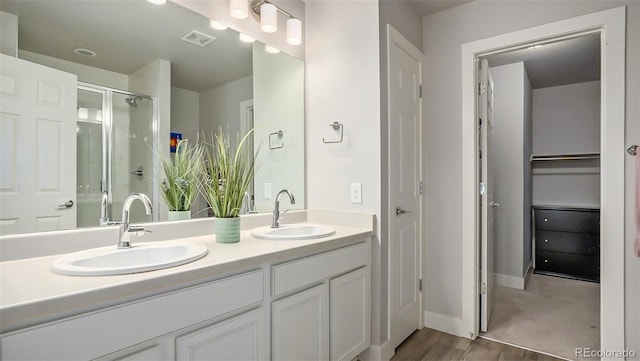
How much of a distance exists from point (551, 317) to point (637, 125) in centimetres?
171

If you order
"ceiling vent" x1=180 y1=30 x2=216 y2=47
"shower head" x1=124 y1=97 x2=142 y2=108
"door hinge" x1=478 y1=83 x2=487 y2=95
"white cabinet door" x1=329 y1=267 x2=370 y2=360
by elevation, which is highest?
"ceiling vent" x1=180 y1=30 x2=216 y2=47

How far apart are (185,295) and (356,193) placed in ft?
4.16

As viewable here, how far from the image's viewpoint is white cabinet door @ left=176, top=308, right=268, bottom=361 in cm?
109

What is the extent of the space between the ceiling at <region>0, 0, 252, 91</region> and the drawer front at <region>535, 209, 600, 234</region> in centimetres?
389

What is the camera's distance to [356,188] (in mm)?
2098

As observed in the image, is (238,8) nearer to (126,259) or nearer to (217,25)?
(217,25)

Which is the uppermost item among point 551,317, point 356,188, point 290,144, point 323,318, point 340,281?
point 290,144

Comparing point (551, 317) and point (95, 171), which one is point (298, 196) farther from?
point (551, 317)

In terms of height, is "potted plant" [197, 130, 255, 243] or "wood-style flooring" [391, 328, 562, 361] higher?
"potted plant" [197, 130, 255, 243]

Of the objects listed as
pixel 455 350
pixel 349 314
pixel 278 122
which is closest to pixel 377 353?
pixel 349 314

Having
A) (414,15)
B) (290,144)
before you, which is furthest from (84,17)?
(414,15)

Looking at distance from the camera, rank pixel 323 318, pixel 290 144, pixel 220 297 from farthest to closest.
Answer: pixel 290 144, pixel 323 318, pixel 220 297

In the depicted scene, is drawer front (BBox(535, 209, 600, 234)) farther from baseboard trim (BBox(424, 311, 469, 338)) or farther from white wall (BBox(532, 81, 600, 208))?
baseboard trim (BBox(424, 311, 469, 338))

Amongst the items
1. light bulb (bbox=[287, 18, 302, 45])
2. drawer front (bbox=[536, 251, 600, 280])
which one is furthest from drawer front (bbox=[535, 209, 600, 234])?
light bulb (bbox=[287, 18, 302, 45])
